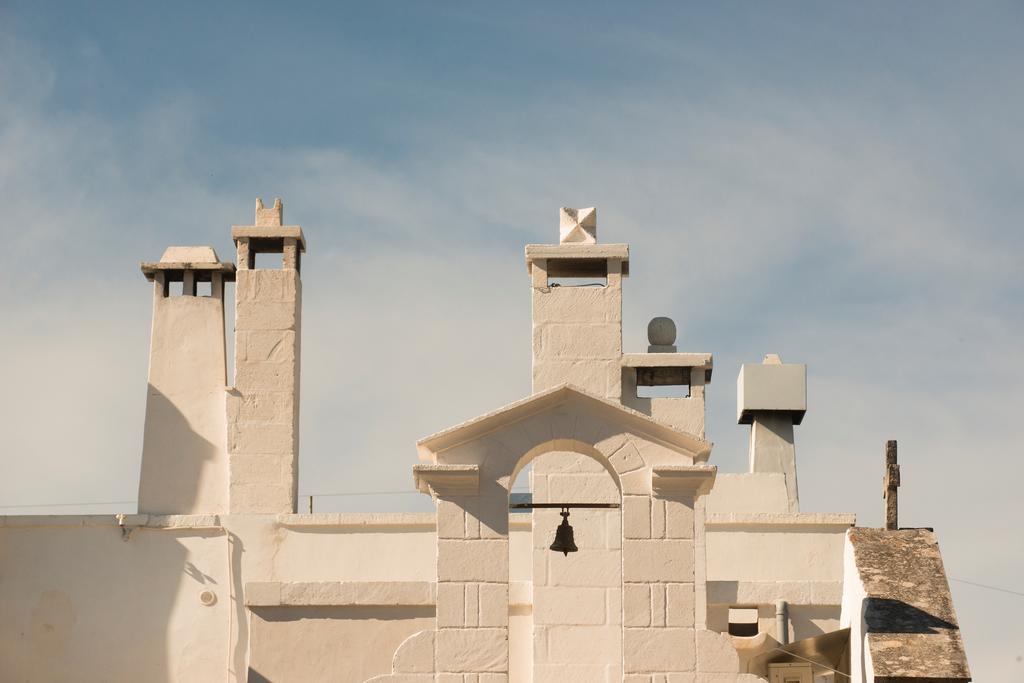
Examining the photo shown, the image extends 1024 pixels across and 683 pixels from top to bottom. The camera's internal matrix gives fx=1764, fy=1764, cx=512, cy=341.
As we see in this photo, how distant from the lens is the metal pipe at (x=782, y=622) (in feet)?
58.3

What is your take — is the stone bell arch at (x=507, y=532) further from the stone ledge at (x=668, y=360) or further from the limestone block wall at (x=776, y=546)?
the stone ledge at (x=668, y=360)

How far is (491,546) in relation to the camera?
13742 millimetres

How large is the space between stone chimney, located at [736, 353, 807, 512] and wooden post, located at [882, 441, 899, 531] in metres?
5.49

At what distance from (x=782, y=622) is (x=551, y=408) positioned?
5137 millimetres

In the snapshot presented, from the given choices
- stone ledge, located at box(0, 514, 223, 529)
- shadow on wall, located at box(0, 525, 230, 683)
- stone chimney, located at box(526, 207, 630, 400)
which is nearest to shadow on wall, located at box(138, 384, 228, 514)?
stone ledge, located at box(0, 514, 223, 529)

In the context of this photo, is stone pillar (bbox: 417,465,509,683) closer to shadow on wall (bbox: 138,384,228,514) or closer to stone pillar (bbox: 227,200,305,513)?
stone pillar (bbox: 227,200,305,513)

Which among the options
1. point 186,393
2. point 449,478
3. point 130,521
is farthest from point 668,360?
point 449,478

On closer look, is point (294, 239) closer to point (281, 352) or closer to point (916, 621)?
point (281, 352)

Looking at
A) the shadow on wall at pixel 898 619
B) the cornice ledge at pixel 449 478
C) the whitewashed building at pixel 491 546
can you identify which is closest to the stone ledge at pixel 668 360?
the whitewashed building at pixel 491 546

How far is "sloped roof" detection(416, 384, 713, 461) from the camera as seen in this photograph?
13.8 meters

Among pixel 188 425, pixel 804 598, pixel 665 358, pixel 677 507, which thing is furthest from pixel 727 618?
pixel 188 425

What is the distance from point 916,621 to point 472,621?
3.88 m

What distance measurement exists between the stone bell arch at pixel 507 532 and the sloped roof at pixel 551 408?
1 centimetres

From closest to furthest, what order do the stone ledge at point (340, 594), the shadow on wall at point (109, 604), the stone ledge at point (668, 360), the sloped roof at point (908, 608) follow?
the sloped roof at point (908, 608), the stone ledge at point (340, 594), the shadow on wall at point (109, 604), the stone ledge at point (668, 360)
